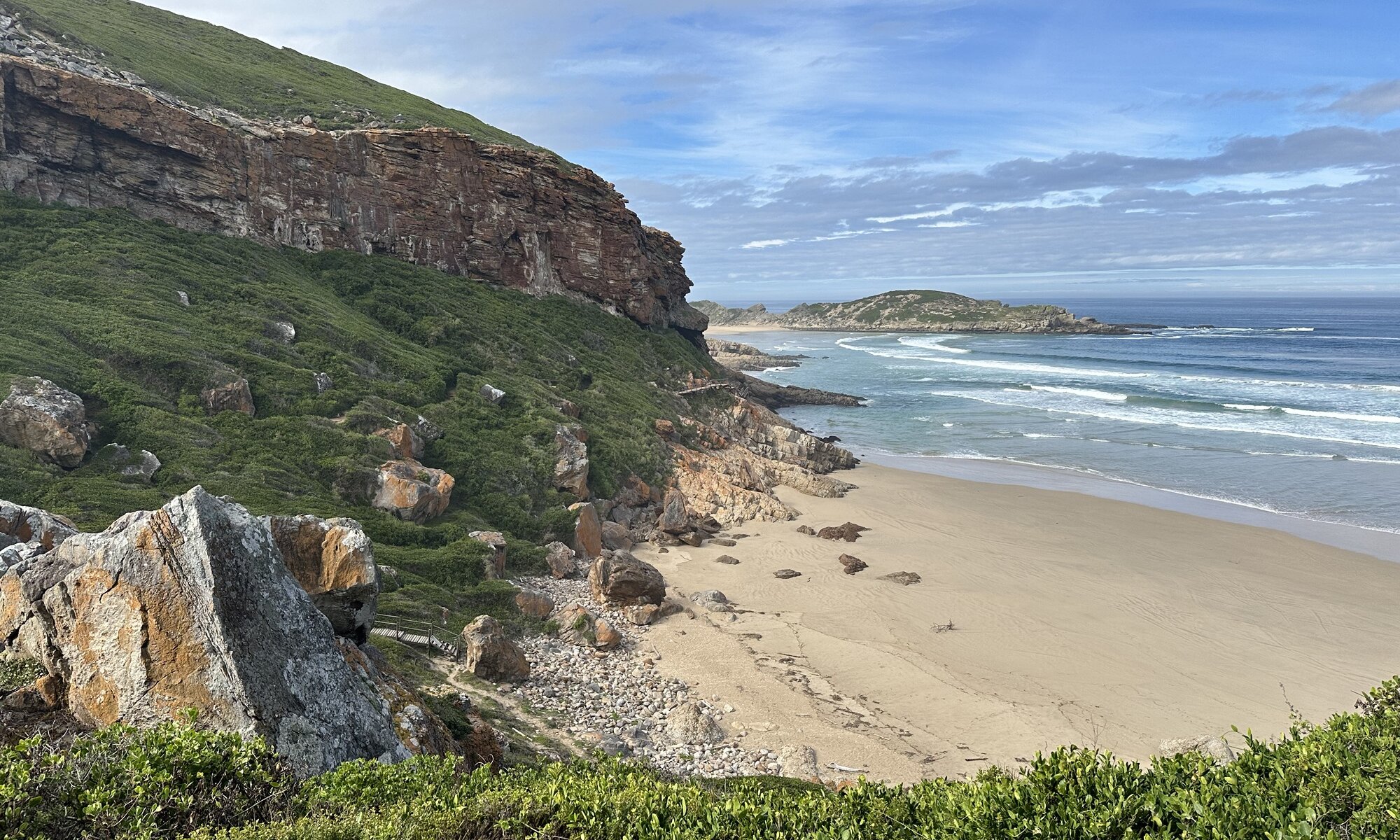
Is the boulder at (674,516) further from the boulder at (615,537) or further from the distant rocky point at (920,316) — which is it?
the distant rocky point at (920,316)

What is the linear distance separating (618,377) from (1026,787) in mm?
34189

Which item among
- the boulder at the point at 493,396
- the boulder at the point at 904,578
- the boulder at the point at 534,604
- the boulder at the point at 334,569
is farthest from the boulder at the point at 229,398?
the boulder at the point at 904,578

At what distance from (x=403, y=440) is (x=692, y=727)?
14.3m

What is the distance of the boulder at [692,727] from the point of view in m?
13.6

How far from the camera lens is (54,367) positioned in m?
19.5

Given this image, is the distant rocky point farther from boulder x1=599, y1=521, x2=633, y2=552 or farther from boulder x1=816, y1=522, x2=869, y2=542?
boulder x1=599, y1=521, x2=633, y2=552

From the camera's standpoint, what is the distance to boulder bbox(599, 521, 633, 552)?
79.8ft

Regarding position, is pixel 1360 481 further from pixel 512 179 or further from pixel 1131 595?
pixel 512 179

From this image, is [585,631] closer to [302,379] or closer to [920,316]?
[302,379]

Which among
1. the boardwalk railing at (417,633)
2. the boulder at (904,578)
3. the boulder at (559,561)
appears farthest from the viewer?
the boulder at (904,578)

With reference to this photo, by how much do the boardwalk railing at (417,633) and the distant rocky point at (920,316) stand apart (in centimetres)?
13153

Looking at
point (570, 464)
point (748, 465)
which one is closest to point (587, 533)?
point (570, 464)

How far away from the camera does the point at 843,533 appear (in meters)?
26.7

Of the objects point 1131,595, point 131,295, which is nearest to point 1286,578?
point 1131,595
